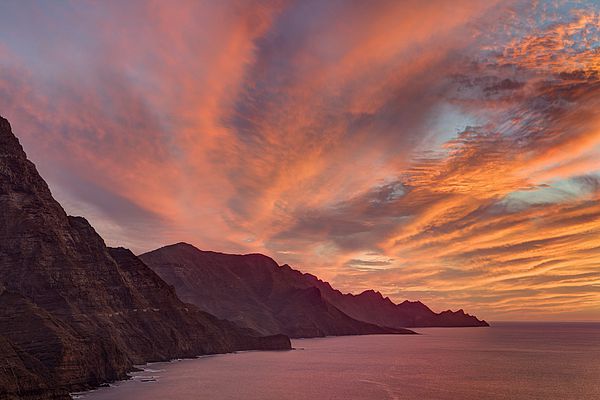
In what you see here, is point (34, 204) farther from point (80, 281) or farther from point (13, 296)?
point (13, 296)

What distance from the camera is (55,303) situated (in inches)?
5123

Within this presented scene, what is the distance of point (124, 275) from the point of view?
18962 centimetres

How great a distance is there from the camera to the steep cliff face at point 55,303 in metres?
94.3

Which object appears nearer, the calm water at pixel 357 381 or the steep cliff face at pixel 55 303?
the steep cliff face at pixel 55 303

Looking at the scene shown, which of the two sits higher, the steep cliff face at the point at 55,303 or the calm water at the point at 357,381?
the steep cliff face at the point at 55,303

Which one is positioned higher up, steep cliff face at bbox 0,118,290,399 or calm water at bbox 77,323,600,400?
steep cliff face at bbox 0,118,290,399

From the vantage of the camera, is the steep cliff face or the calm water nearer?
the steep cliff face

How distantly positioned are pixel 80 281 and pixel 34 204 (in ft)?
88.2

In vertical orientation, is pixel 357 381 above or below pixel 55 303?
below

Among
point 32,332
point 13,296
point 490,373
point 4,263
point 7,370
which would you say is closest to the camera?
point 7,370

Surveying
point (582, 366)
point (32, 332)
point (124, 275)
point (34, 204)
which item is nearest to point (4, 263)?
point (34, 204)

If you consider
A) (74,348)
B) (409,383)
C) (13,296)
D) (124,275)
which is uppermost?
(124,275)

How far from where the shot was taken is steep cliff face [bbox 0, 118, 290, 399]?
94.3m

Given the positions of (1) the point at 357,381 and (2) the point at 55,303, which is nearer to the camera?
(2) the point at 55,303
